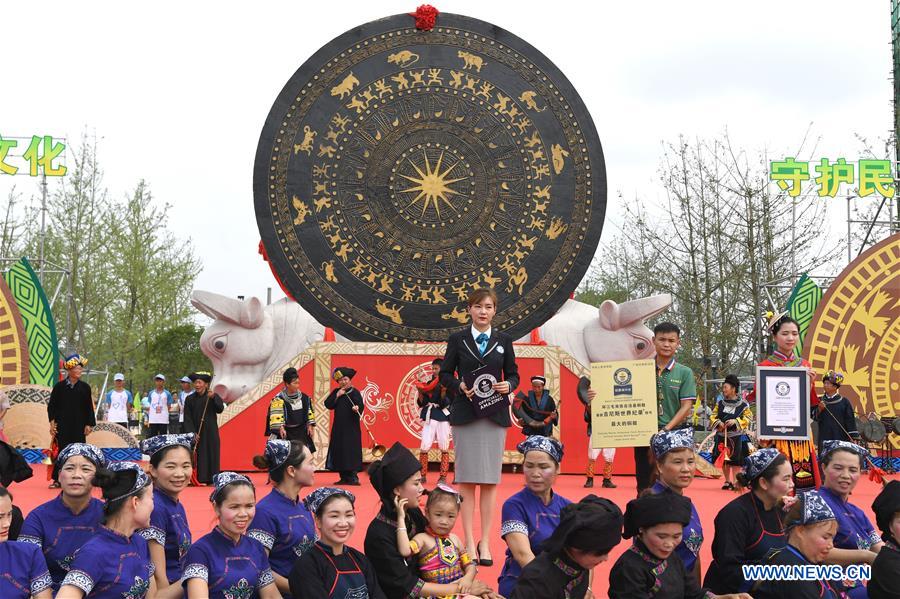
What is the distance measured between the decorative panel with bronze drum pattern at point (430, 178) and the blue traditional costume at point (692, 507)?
683cm

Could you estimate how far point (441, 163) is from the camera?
11.6 meters

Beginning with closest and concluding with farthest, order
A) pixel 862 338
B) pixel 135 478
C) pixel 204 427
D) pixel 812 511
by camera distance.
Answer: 1. pixel 135 478
2. pixel 812 511
3. pixel 204 427
4. pixel 862 338

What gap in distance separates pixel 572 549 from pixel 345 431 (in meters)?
7.28

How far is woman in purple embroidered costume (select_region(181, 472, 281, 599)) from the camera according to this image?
4.07 m

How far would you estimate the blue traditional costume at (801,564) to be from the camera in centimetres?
404

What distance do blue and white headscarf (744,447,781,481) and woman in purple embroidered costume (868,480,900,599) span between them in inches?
19.5

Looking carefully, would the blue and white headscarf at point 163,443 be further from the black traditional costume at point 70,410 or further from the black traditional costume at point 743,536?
the black traditional costume at point 70,410

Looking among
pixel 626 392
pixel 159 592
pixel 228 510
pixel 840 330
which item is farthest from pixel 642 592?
pixel 840 330

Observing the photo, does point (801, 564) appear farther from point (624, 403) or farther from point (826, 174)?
point (826, 174)

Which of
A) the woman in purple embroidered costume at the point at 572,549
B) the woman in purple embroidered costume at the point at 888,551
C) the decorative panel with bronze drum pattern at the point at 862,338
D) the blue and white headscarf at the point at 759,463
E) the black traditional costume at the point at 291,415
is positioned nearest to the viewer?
the woman in purple embroidered costume at the point at 572,549

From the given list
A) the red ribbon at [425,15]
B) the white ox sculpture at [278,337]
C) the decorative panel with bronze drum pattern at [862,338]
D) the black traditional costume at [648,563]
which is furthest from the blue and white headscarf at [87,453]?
the decorative panel with bronze drum pattern at [862,338]

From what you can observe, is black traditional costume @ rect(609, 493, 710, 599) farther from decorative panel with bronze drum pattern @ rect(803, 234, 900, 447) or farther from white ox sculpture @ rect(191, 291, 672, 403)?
decorative panel with bronze drum pattern @ rect(803, 234, 900, 447)

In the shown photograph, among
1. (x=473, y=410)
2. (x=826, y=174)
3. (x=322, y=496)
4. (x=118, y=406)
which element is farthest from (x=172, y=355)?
(x=322, y=496)

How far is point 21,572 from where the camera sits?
3895 mm
